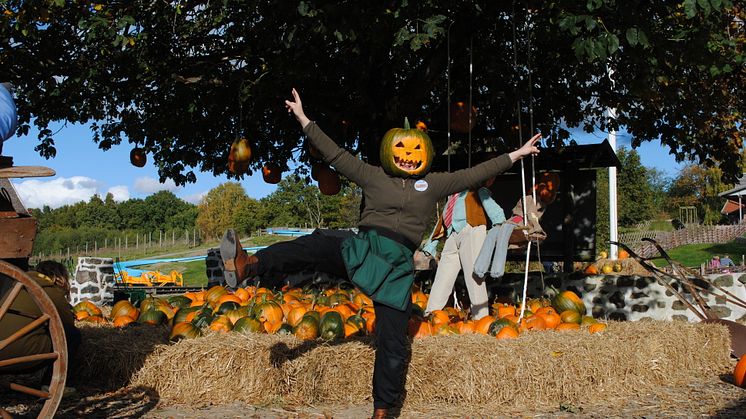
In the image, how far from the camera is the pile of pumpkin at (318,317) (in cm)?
616

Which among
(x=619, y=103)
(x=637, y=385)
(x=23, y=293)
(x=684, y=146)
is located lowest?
(x=637, y=385)

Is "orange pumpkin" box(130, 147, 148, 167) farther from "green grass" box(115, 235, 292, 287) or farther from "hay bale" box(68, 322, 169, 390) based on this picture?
"green grass" box(115, 235, 292, 287)

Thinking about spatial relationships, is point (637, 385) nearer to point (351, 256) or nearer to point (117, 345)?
point (351, 256)

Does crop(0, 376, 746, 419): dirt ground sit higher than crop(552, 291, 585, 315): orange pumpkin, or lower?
lower

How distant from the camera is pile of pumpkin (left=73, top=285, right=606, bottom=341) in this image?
616cm

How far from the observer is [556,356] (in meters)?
5.26

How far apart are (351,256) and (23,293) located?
7.13ft

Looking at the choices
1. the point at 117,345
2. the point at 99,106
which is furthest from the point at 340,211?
the point at 117,345

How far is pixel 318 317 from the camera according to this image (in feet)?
20.9

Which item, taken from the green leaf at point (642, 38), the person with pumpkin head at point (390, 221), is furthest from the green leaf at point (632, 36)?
the person with pumpkin head at point (390, 221)

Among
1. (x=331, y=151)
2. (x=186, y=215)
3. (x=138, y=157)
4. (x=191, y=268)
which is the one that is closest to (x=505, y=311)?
(x=331, y=151)

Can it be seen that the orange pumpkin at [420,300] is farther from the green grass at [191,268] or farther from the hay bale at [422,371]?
the green grass at [191,268]

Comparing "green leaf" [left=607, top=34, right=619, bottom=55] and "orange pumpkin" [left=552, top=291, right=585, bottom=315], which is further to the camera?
"orange pumpkin" [left=552, top=291, right=585, bottom=315]

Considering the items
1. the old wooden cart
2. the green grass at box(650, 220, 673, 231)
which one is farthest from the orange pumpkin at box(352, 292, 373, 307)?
the green grass at box(650, 220, 673, 231)
